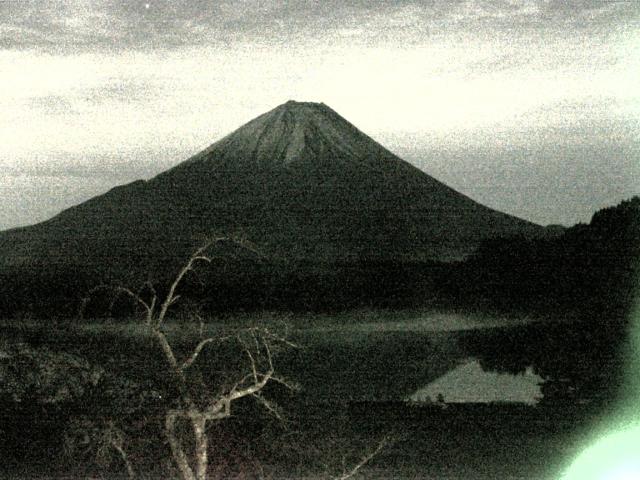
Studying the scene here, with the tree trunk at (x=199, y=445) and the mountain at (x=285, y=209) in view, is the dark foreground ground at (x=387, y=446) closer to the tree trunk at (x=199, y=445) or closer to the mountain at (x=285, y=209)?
the tree trunk at (x=199, y=445)

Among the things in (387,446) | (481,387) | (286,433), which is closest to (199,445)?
(286,433)

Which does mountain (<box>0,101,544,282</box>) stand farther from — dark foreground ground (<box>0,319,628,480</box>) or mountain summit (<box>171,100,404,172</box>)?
dark foreground ground (<box>0,319,628,480</box>)

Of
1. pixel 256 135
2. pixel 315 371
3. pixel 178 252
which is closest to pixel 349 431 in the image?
pixel 315 371

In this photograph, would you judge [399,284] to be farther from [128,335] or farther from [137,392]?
[137,392]

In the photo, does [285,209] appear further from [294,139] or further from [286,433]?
[286,433]

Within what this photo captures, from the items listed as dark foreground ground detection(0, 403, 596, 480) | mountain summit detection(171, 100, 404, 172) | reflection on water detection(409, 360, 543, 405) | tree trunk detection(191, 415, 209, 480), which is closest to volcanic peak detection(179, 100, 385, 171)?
mountain summit detection(171, 100, 404, 172)

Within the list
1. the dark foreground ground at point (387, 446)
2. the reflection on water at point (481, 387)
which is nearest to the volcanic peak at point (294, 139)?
the reflection on water at point (481, 387)
